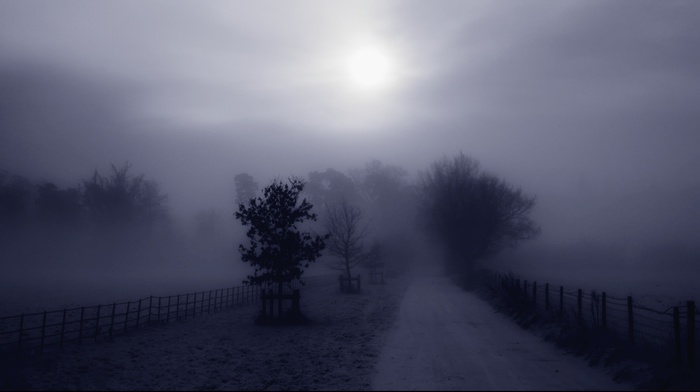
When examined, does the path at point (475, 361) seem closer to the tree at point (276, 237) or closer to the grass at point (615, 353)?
the grass at point (615, 353)

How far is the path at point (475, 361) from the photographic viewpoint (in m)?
12.2

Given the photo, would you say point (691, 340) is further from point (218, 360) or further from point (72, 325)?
point (72, 325)

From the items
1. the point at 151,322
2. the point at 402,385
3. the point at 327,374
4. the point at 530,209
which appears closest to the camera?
the point at 402,385

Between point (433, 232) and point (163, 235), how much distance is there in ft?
178

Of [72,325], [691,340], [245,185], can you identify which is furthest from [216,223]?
[691,340]

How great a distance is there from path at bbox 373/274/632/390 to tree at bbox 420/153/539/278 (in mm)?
34799

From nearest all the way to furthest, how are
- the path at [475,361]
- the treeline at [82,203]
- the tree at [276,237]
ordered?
the path at [475,361], the tree at [276,237], the treeline at [82,203]

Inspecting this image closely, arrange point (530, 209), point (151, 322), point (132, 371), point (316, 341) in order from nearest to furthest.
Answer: point (132, 371) → point (316, 341) → point (151, 322) → point (530, 209)

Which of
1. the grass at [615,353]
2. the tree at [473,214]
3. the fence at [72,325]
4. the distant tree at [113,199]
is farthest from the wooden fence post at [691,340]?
the distant tree at [113,199]

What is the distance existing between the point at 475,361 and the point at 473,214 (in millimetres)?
45278

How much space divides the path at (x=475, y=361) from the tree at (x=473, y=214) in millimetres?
34799

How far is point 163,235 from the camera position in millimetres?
99062

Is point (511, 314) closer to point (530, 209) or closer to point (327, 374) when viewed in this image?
point (327, 374)

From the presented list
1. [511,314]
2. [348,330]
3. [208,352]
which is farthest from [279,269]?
[511,314]
